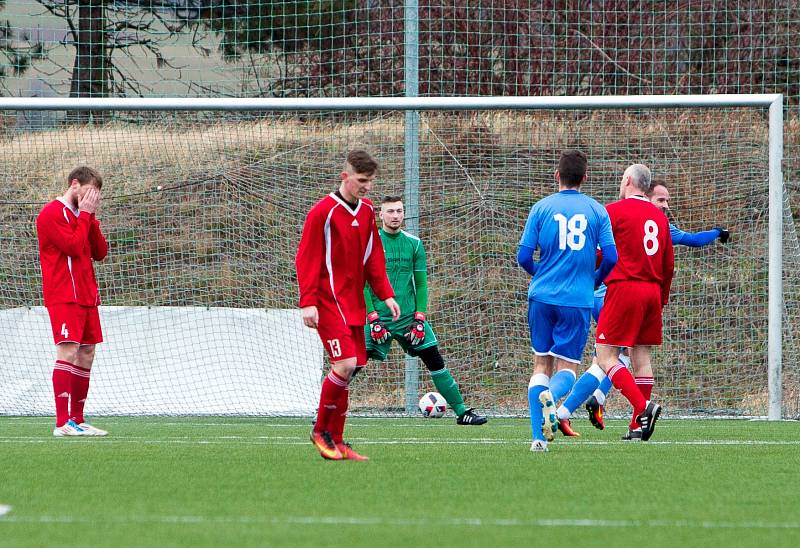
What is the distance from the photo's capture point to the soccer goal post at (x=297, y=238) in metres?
11.7

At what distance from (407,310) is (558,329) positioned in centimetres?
300

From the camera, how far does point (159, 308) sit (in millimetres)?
12047

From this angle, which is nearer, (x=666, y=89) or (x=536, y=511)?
(x=536, y=511)

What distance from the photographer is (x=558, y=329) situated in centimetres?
721

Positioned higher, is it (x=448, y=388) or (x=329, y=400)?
(x=329, y=400)

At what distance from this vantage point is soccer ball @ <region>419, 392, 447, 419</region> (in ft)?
35.6

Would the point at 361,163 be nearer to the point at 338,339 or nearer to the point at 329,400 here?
the point at 338,339

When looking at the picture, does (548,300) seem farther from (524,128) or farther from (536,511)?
(524,128)

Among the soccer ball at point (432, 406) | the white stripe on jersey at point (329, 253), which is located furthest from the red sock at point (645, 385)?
the soccer ball at point (432, 406)

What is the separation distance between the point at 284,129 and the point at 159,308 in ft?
6.82

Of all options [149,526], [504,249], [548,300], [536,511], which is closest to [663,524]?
[536,511]

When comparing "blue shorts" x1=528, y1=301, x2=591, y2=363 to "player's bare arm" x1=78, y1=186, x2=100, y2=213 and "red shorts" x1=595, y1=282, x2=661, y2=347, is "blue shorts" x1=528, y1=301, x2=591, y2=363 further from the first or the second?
"player's bare arm" x1=78, y1=186, x2=100, y2=213

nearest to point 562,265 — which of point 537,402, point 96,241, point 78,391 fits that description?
point 537,402

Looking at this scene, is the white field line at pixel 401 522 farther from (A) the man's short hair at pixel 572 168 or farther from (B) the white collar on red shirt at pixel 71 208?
(B) the white collar on red shirt at pixel 71 208
